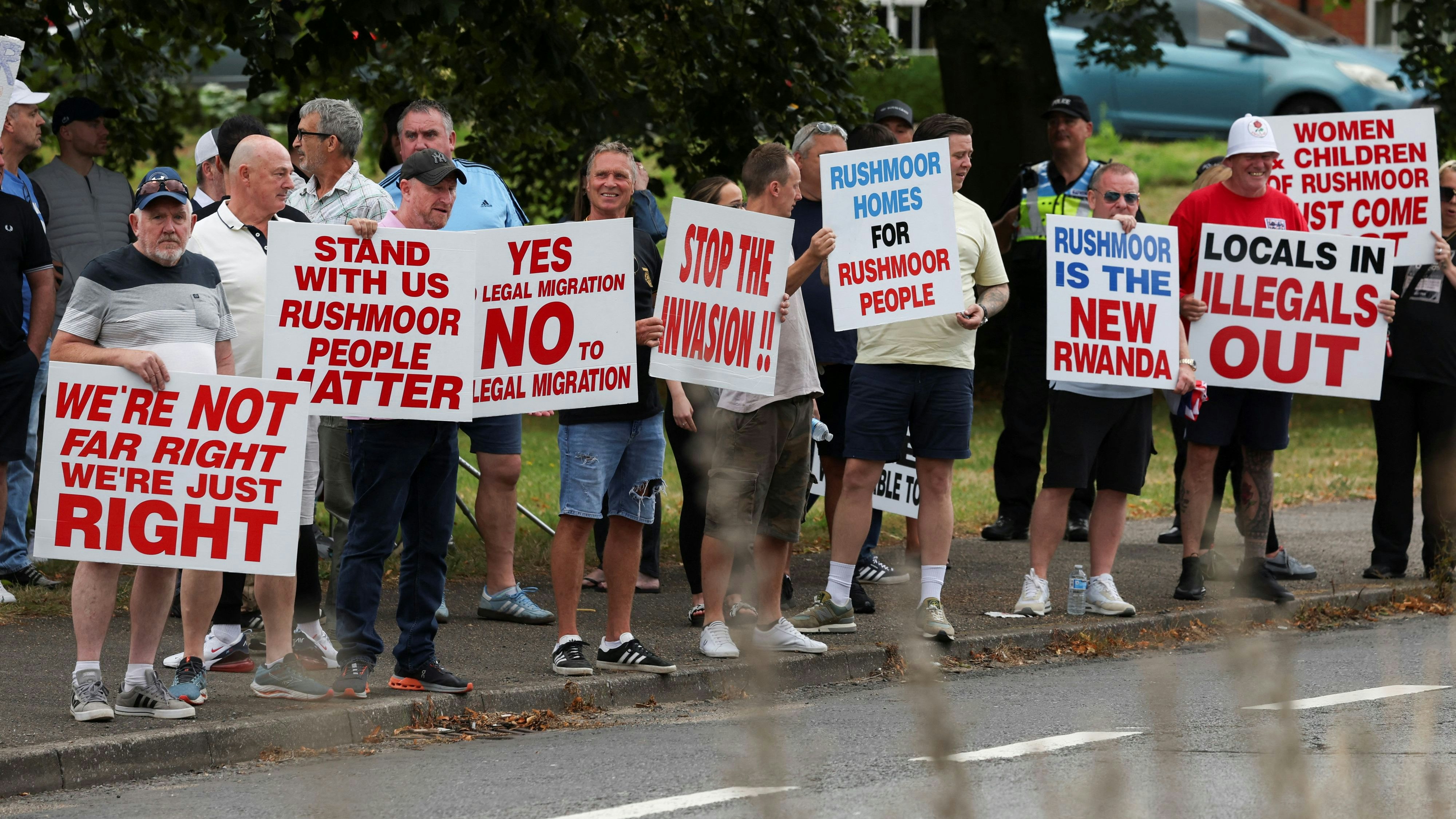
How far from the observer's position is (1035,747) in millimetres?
5820

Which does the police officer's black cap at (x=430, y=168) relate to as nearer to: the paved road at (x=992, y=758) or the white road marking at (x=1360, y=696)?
the paved road at (x=992, y=758)

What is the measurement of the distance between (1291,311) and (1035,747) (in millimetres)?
4050

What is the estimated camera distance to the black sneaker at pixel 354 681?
20.9ft

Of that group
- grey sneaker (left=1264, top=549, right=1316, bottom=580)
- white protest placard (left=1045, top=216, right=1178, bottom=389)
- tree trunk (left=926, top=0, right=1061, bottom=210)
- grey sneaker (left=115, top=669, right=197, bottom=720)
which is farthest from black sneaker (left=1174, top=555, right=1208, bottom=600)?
tree trunk (left=926, top=0, right=1061, bottom=210)

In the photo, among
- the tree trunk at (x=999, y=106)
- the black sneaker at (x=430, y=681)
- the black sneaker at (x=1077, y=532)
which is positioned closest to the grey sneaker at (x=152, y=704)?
the black sneaker at (x=430, y=681)

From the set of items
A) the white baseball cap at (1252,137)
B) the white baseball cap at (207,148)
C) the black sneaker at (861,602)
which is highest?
the white baseball cap at (1252,137)

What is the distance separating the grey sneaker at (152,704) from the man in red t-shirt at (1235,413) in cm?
511

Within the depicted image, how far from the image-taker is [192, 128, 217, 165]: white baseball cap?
804 centimetres

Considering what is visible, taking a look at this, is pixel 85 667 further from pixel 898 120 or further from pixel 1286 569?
pixel 1286 569

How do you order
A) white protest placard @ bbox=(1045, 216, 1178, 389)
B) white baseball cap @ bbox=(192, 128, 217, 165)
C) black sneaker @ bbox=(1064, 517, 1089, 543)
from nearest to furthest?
1. white baseball cap @ bbox=(192, 128, 217, 165)
2. white protest placard @ bbox=(1045, 216, 1178, 389)
3. black sneaker @ bbox=(1064, 517, 1089, 543)

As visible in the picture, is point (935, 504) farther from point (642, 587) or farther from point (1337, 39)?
point (1337, 39)

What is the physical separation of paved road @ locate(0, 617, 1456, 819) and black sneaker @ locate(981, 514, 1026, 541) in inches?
133

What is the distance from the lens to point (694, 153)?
13.5 metres

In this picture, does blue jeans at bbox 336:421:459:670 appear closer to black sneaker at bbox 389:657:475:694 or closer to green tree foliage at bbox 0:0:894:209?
black sneaker at bbox 389:657:475:694
